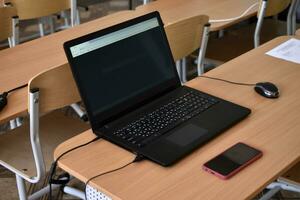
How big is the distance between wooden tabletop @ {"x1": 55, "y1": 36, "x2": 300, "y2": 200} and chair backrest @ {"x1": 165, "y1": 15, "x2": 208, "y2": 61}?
0.55 metres

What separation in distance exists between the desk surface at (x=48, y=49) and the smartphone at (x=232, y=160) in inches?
32.0

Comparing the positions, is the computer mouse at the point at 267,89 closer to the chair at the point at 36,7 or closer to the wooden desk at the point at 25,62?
the wooden desk at the point at 25,62

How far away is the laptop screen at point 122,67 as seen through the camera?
135cm

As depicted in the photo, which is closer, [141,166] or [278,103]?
[141,166]

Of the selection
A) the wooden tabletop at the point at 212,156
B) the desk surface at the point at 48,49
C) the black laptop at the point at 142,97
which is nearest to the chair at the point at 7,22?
the desk surface at the point at 48,49

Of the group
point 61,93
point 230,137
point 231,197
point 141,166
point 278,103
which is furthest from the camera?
point 61,93

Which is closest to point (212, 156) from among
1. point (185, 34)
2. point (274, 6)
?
point (185, 34)

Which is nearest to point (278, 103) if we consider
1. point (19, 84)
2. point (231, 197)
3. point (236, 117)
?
point (236, 117)

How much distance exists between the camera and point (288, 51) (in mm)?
1926

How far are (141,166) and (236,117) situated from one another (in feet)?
1.21

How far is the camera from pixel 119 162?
1.26m

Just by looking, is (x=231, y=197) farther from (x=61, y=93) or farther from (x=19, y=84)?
(x=19, y=84)

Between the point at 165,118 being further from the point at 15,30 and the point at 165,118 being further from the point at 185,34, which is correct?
the point at 15,30

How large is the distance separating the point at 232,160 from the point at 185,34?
106 centimetres
